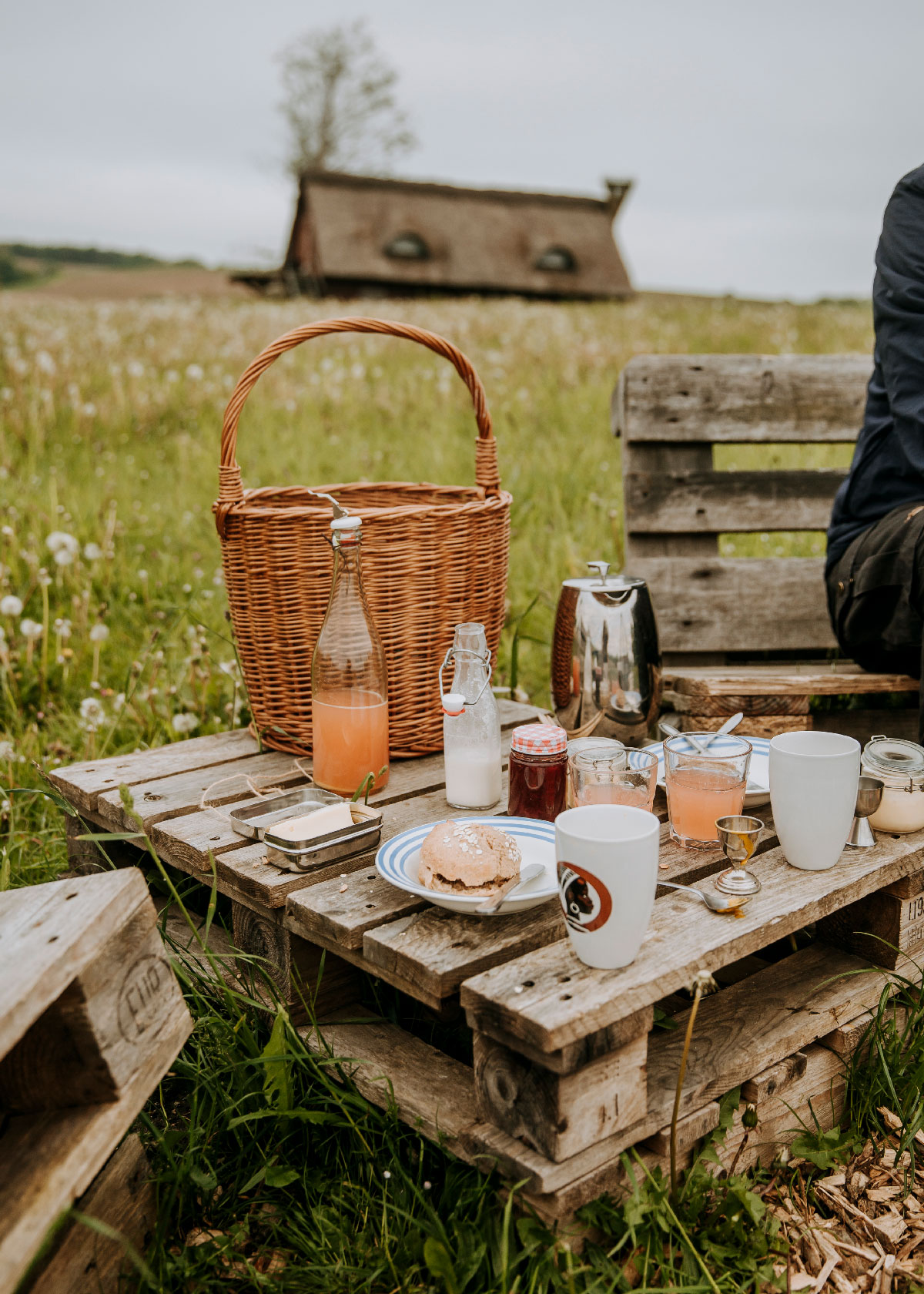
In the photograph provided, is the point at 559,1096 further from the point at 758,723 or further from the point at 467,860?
the point at 758,723

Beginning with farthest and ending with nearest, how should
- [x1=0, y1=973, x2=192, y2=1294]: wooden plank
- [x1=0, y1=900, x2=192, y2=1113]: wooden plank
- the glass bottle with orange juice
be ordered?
the glass bottle with orange juice, [x1=0, y1=900, x2=192, y2=1113]: wooden plank, [x1=0, y1=973, x2=192, y2=1294]: wooden plank

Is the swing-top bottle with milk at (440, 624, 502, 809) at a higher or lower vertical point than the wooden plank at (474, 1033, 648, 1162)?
higher

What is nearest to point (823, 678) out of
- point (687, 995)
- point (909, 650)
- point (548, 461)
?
point (909, 650)

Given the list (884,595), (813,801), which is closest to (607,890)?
(813,801)

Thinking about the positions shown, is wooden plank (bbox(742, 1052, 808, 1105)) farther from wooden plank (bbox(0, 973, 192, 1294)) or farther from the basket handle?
the basket handle

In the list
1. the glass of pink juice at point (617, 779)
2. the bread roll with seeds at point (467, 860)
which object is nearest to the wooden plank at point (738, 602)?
the glass of pink juice at point (617, 779)

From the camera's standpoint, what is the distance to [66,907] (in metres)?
1.34

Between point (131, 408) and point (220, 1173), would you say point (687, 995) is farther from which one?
point (131, 408)

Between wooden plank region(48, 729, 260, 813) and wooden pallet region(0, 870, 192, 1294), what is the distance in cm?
76

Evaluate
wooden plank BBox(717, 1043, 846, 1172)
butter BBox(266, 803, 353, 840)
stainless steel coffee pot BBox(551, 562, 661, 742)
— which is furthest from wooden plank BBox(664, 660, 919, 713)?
butter BBox(266, 803, 353, 840)

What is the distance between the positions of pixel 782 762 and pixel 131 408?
5.34 metres

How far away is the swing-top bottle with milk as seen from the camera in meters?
1.96

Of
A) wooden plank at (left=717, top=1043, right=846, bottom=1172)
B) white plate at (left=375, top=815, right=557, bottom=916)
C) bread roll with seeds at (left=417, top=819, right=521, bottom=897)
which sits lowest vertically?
wooden plank at (left=717, top=1043, right=846, bottom=1172)

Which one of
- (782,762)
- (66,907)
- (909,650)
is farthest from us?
(909,650)
